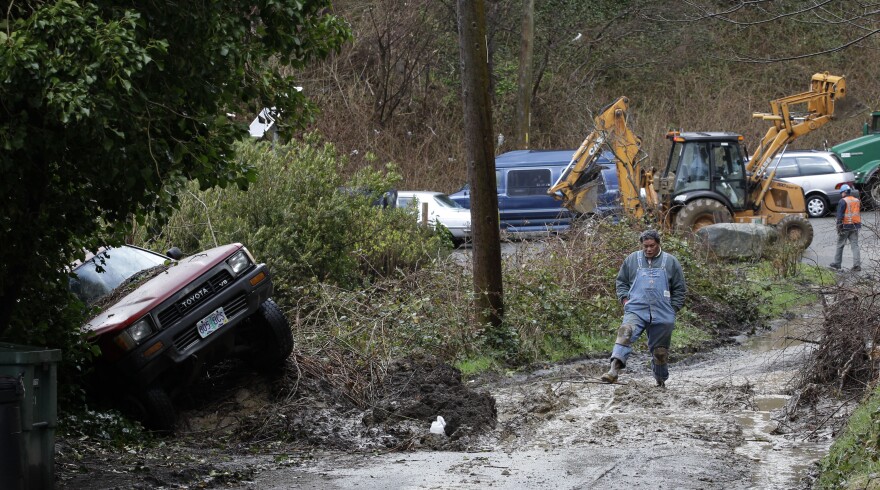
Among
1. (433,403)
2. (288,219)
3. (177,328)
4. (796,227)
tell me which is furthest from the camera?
(796,227)

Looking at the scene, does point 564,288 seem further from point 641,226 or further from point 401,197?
point 401,197

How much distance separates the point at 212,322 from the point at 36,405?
2914mm

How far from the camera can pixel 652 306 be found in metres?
11.4

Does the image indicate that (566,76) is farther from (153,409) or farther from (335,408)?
(153,409)

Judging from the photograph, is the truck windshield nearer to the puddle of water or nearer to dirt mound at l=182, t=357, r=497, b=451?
dirt mound at l=182, t=357, r=497, b=451

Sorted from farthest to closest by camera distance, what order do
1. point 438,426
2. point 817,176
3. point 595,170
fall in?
point 817,176, point 595,170, point 438,426

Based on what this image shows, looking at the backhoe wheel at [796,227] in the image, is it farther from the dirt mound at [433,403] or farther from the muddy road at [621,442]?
the dirt mound at [433,403]

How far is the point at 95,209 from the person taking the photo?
8094 mm

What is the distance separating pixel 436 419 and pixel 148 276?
2850mm

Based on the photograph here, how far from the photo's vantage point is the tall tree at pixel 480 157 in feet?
41.6

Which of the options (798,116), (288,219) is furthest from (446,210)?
(288,219)

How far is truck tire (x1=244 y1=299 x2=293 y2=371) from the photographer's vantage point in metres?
9.95

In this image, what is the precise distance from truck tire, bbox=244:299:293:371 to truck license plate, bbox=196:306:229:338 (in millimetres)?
646

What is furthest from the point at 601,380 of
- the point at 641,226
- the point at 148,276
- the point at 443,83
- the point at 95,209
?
the point at 443,83
